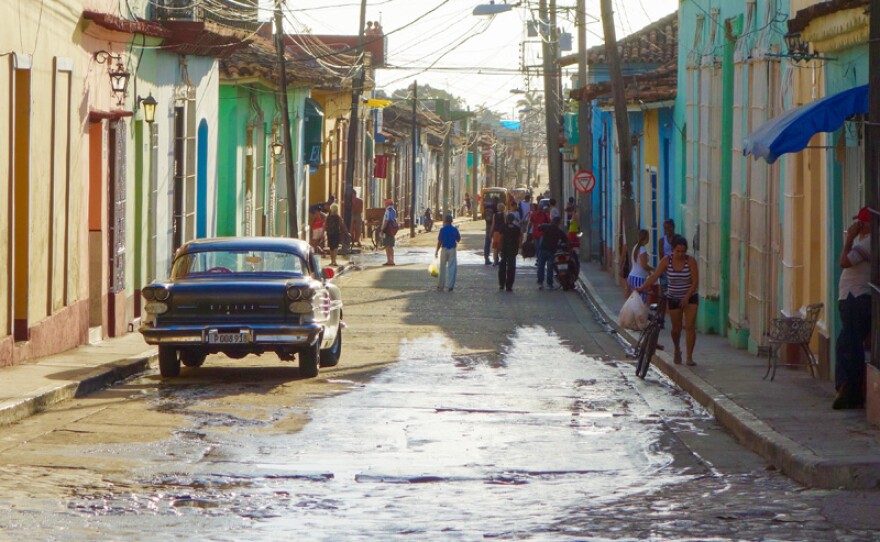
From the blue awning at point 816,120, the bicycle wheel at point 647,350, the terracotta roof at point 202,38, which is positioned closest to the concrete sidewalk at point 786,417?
the bicycle wheel at point 647,350

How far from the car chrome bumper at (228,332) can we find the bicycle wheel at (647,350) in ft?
12.6

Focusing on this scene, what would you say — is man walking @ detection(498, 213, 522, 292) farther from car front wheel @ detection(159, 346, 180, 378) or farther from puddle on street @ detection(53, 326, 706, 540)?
car front wheel @ detection(159, 346, 180, 378)

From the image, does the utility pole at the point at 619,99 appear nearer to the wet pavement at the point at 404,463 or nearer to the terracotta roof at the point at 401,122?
the wet pavement at the point at 404,463

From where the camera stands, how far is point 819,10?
13867 millimetres

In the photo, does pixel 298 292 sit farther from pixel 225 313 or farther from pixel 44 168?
pixel 44 168

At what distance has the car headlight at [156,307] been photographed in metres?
16.2

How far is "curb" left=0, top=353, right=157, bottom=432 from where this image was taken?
42.7ft

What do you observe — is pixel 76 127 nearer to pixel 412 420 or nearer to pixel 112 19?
pixel 112 19

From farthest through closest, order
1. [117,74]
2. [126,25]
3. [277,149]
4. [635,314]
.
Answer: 1. [277,149]
2. [117,74]
3. [126,25]
4. [635,314]

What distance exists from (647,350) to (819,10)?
5.07 meters

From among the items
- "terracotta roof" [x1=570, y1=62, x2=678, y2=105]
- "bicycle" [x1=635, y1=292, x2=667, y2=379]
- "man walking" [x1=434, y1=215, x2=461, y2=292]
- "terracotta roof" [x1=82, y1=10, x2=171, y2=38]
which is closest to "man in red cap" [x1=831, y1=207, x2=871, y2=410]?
"bicycle" [x1=635, y1=292, x2=667, y2=379]

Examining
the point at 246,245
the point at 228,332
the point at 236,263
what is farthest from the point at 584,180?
the point at 228,332

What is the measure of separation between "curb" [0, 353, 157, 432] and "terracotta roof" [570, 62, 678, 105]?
12.5 meters

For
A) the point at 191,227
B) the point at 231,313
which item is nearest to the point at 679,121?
the point at 191,227
